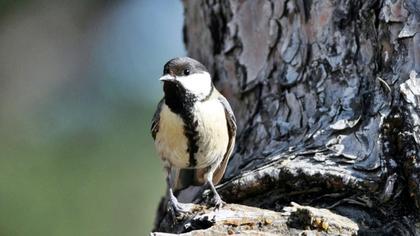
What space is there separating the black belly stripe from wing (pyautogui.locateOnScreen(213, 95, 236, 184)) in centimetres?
14

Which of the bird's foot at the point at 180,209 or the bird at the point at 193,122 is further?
the bird at the point at 193,122

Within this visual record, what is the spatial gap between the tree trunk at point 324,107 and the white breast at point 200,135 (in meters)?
0.11

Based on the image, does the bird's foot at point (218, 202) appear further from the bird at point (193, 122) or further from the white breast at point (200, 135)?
the white breast at point (200, 135)

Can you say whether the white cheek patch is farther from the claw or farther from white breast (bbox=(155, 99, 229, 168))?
the claw

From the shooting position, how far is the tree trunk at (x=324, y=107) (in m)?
2.78

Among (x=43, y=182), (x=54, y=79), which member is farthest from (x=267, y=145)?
(x=54, y=79)

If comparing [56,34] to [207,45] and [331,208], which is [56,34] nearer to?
[207,45]

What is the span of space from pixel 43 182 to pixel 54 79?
1419 millimetres

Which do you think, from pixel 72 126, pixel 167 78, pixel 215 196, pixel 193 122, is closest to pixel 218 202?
pixel 215 196

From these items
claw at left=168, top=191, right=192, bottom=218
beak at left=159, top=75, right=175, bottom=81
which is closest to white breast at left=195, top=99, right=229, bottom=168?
beak at left=159, top=75, right=175, bottom=81

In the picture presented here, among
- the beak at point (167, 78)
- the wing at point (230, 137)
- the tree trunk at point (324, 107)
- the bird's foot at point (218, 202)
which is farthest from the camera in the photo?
the wing at point (230, 137)

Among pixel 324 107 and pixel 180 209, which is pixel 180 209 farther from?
pixel 324 107

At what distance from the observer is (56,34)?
21.1 feet

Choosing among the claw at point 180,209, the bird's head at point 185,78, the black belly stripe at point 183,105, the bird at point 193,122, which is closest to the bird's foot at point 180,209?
the claw at point 180,209
